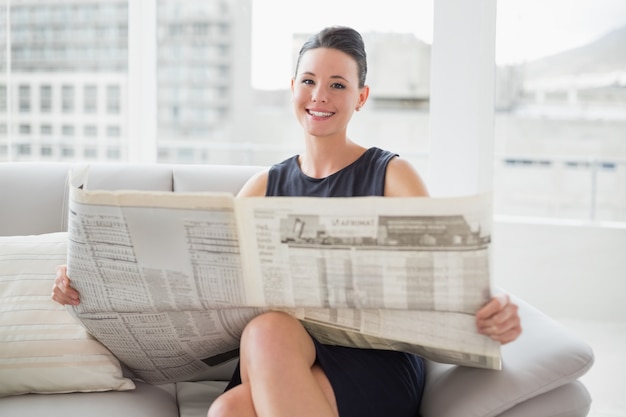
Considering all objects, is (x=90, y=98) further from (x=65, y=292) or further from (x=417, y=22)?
(x=65, y=292)

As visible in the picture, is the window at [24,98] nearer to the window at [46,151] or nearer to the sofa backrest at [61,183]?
the window at [46,151]

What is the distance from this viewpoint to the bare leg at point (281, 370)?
53.7 inches

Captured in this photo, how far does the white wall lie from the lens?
2773 mm

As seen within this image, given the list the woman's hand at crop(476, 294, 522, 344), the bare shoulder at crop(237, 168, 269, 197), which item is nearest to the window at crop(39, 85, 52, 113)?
the bare shoulder at crop(237, 168, 269, 197)

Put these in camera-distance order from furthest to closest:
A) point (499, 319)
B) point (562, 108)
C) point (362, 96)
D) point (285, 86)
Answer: point (285, 86) < point (562, 108) < point (362, 96) < point (499, 319)

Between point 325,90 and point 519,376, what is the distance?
0.79m

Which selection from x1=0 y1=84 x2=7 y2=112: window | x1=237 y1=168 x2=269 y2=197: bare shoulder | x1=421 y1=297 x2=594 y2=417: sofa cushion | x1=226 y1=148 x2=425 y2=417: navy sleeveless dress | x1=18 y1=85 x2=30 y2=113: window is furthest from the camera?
x1=18 y1=85 x2=30 y2=113: window

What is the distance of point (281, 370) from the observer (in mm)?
1391

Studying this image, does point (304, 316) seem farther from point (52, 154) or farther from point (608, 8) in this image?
point (52, 154)

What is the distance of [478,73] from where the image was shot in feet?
8.90

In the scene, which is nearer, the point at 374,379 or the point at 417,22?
the point at 374,379

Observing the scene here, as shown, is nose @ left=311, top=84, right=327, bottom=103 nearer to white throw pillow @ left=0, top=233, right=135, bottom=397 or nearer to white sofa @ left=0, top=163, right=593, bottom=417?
white sofa @ left=0, top=163, right=593, bottom=417

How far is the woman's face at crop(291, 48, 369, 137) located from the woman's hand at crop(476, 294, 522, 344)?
67cm

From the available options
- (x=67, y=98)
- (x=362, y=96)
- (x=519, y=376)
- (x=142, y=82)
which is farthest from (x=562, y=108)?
(x=67, y=98)
